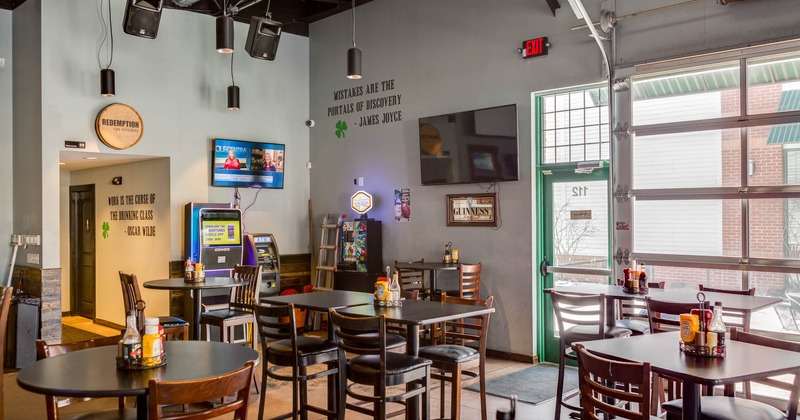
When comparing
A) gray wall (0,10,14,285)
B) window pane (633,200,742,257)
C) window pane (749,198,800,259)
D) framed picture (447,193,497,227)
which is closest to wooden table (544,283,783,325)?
window pane (749,198,800,259)

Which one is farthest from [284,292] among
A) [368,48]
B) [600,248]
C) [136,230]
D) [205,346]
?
[205,346]

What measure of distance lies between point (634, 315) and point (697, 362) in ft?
9.34

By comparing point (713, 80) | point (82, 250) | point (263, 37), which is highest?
point (263, 37)

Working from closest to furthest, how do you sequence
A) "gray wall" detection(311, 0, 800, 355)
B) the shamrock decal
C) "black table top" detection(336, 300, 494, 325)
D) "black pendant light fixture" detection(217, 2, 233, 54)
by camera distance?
1. "black table top" detection(336, 300, 494, 325)
2. "gray wall" detection(311, 0, 800, 355)
3. "black pendant light fixture" detection(217, 2, 233, 54)
4. the shamrock decal

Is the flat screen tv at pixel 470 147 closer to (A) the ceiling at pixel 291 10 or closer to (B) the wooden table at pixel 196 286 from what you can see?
(A) the ceiling at pixel 291 10

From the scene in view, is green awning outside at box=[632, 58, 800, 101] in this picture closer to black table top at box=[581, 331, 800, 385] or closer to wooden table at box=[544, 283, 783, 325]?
wooden table at box=[544, 283, 783, 325]

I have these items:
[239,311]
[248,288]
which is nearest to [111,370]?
[239,311]

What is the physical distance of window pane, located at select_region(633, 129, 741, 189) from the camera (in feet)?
18.1

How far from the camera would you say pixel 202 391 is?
7.97 ft

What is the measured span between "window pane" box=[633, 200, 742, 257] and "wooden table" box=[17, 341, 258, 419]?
430 cm

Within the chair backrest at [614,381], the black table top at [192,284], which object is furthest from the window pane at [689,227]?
the black table top at [192,284]

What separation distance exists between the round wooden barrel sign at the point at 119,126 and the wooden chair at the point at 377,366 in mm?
4698

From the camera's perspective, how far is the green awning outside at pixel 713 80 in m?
5.20

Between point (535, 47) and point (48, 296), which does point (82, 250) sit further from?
point (535, 47)
